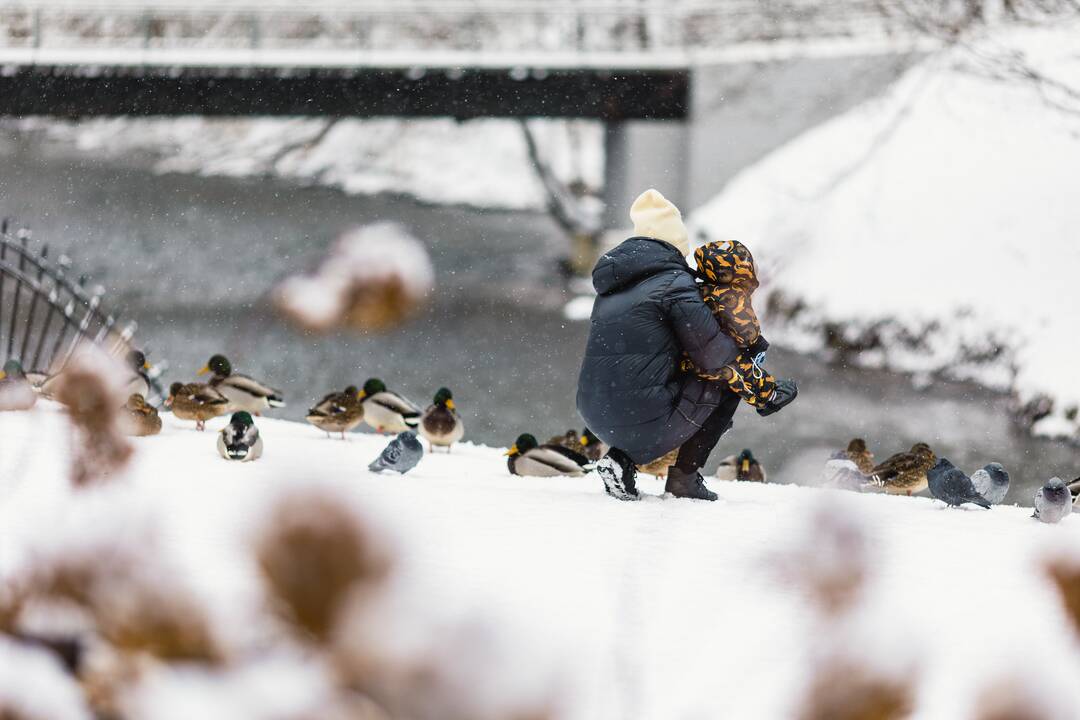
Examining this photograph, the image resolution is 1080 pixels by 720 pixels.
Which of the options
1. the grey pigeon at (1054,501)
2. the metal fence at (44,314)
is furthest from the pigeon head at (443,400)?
the metal fence at (44,314)

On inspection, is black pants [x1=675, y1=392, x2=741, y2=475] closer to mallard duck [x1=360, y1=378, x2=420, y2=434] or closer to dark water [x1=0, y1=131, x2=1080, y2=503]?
mallard duck [x1=360, y1=378, x2=420, y2=434]

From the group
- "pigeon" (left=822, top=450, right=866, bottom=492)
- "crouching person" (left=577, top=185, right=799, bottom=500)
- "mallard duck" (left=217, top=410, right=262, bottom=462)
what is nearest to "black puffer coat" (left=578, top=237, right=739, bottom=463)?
"crouching person" (left=577, top=185, right=799, bottom=500)

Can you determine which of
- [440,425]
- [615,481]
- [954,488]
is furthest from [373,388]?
[954,488]

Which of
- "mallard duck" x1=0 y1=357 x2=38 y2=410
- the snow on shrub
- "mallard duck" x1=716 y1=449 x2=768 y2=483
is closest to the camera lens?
the snow on shrub

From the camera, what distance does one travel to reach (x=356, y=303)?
9227 mm

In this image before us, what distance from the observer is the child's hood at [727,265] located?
2.94 metres

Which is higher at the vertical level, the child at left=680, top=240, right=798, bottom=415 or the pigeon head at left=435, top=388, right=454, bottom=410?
the child at left=680, top=240, right=798, bottom=415

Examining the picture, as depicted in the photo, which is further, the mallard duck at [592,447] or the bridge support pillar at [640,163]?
the bridge support pillar at [640,163]

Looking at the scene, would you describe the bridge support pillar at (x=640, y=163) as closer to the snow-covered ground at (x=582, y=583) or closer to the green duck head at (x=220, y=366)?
the green duck head at (x=220, y=366)

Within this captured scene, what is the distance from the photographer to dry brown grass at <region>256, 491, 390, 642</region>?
62cm

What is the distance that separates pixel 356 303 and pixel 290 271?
32.6 inches

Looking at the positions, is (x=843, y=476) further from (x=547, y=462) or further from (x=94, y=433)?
(x=94, y=433)

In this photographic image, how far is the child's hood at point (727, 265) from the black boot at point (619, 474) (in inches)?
19.0

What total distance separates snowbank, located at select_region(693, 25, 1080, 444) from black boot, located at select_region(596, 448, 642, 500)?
476 centimetres
